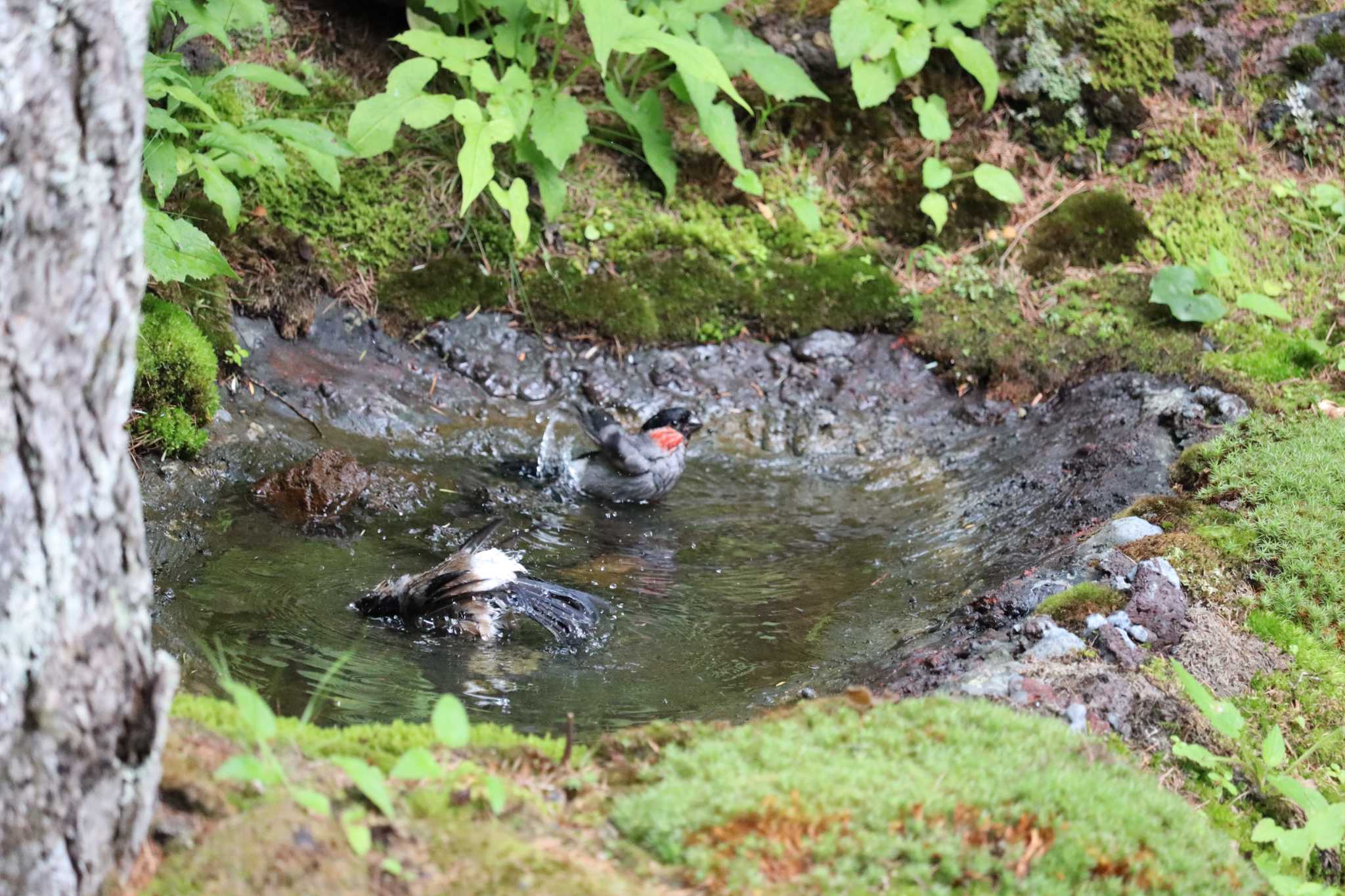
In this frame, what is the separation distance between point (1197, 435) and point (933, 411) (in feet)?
5.97

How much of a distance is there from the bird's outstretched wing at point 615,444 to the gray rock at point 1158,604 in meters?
3.15

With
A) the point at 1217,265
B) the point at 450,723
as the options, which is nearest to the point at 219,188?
the point at 450,723

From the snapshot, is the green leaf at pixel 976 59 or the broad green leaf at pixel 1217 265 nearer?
the broad green leaf at pixel 1217 265

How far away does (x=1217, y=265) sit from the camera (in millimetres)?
7562

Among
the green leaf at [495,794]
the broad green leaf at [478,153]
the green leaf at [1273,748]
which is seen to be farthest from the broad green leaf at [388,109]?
the green leaf at [1273,748]

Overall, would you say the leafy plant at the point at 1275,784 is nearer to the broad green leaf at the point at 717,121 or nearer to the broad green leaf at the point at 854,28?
the broad green leaf at the point at 717,121

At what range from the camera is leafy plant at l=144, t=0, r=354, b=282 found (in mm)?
5113

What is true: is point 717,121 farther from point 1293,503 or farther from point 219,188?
point 1293,503

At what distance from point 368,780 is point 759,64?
6.62 meters

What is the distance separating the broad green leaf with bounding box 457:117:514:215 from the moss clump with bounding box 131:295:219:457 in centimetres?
170

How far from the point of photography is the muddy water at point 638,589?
4.41 m

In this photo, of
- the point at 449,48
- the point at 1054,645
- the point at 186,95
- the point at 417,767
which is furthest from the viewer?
the point at 449,48

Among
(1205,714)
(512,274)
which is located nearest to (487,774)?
(1205,714)

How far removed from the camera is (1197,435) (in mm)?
6148
